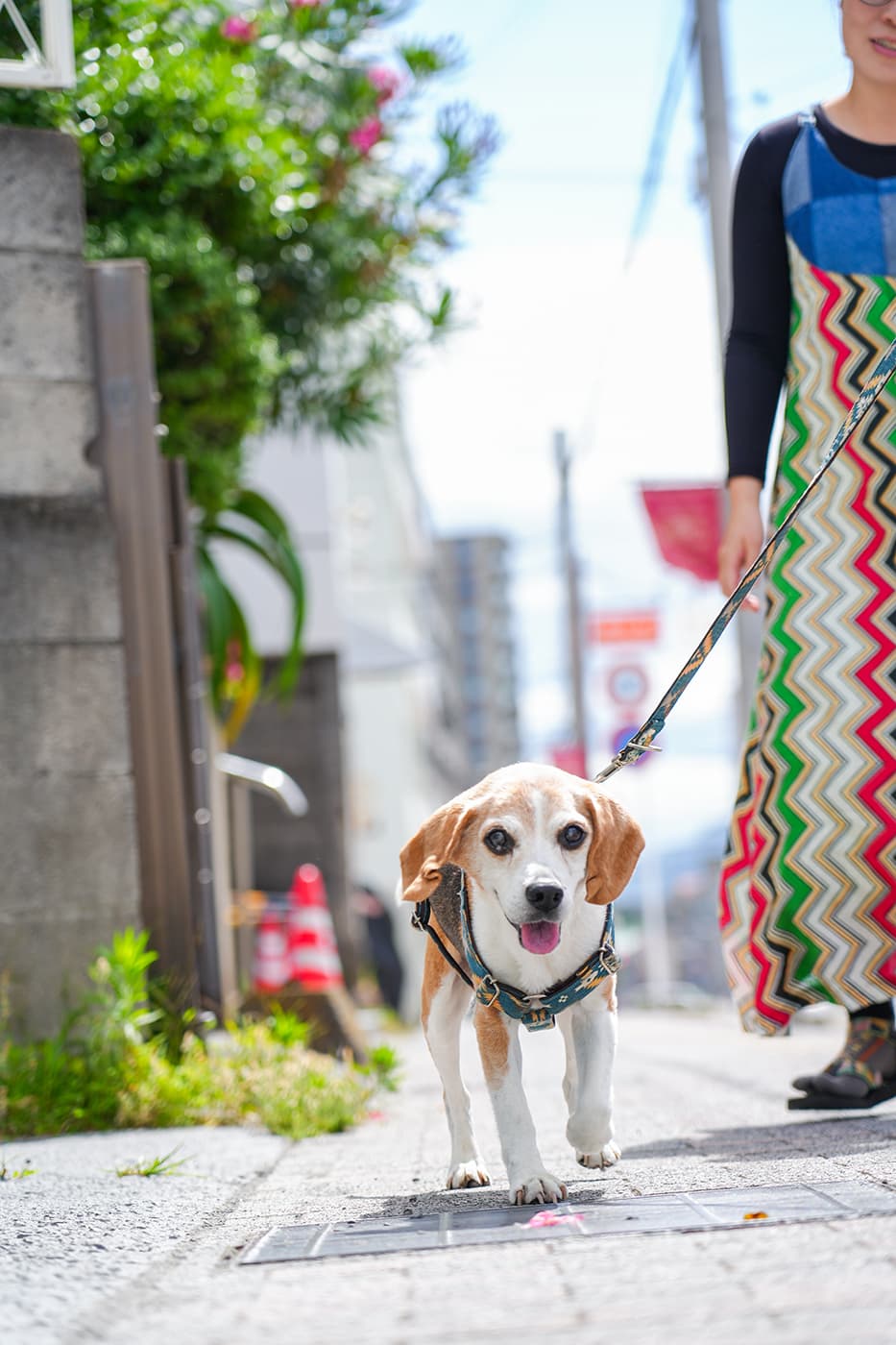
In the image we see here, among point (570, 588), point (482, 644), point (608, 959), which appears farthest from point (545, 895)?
point (482, 644)

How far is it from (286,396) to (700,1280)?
23.1ft

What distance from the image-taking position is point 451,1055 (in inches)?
127

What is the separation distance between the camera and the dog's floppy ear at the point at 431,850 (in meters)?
2.96

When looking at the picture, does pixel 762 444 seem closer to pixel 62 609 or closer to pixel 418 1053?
pixel 62 609

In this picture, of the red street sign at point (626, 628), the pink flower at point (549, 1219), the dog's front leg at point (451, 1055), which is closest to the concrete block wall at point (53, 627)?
the dog's front leg at point (451, 1055)

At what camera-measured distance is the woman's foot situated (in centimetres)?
373

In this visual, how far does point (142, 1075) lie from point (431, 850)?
2059 millimetres

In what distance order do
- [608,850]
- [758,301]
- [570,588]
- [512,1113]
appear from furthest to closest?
[570,588]
[758,301]
[608,850]
[512,1113]

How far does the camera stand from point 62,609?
5.13 metres

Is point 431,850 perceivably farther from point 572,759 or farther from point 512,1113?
point 572,759

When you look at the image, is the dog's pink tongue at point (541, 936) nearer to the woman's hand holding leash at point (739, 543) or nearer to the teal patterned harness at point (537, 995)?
the teal patterned harness at point (537, 995)

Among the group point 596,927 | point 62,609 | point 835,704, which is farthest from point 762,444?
point 62,609

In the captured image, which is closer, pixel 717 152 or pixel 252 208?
pixel 252 208

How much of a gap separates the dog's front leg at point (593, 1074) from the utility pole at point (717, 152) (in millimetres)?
7815
